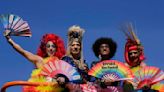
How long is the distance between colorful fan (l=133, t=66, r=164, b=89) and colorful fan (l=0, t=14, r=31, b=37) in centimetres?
195

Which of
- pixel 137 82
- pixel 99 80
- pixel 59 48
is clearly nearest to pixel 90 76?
pixel 99 80

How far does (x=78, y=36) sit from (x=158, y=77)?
1.41 meters

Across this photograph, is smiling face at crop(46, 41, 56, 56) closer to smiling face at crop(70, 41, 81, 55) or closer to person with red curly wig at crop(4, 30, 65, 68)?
person with red curly wig at crop(4, 30, 65, 68)

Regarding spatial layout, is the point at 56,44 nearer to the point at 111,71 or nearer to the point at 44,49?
the point at 44,49

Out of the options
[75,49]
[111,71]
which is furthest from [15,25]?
[111,71]

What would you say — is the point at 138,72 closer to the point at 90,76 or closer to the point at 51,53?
the point at 90,76

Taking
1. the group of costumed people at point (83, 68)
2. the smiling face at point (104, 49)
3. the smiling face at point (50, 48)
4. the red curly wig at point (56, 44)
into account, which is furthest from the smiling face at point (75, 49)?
the red curly wig at point (56, 44)

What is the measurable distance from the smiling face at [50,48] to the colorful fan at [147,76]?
1448 millimetres

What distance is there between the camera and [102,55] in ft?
26.8

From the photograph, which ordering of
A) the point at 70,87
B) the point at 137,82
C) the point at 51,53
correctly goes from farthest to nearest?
the point at 51,53
the point at 137,82
the point at 70,87

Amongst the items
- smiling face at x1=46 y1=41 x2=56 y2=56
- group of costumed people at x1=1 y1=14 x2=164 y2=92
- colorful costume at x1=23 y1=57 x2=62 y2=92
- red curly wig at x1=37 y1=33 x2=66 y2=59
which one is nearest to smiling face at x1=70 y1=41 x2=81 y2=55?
group of costumed people at x1=1 y1=14 x2=164 y2=92

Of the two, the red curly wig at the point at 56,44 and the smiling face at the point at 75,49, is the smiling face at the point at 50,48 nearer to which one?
the red curly wig at the point at 56,44

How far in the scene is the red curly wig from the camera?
916 cm

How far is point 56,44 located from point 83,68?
110 cm
